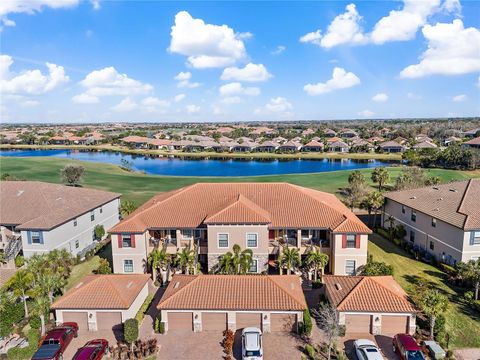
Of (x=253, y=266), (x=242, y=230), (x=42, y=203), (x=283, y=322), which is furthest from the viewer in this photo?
(x=42, y=203)

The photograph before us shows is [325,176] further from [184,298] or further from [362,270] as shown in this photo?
[184,298]

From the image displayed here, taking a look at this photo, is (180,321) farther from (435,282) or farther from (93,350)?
(435,282)

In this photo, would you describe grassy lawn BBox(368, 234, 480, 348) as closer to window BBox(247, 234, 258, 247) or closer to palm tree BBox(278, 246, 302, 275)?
palm tree BBox(278, 246, 302, 275)

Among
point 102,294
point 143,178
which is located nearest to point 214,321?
point 102,294

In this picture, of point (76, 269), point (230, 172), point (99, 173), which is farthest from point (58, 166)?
point (76, 269)

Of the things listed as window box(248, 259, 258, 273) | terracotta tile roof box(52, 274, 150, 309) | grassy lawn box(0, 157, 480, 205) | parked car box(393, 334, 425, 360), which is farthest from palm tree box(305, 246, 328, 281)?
grassy lawn box(0, 157, 480, 205)

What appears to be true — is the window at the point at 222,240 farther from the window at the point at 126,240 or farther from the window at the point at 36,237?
the window at the point at 36,237
